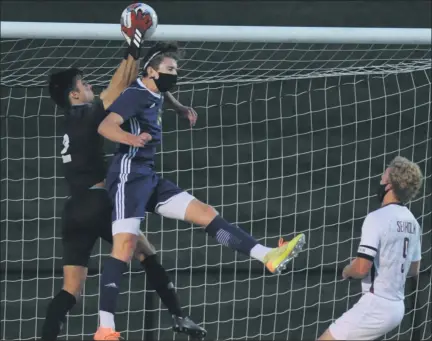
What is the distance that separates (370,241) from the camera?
7039 millimetres

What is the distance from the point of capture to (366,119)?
1017 centimetres

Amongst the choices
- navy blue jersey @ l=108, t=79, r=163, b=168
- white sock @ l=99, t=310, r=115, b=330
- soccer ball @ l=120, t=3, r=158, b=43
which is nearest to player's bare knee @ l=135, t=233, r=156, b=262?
navy blue jersey @ l=108, t=79, r=163, b=168

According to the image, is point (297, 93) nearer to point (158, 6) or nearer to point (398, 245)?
point (158, 6)

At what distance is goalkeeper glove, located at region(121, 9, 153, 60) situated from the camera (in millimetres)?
7332

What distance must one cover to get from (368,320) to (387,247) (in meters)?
0.46

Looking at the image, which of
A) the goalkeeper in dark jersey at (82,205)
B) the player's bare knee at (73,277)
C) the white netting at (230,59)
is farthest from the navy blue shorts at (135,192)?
the white netting at (230,59)

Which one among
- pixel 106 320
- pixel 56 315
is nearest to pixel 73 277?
pixel 56 315

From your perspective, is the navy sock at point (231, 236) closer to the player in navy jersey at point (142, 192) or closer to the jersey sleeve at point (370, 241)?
the player in navy jersey at point (142, 192)

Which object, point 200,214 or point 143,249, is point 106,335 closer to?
point 143,249

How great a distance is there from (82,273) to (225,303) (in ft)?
8.34

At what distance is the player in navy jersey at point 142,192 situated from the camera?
725 centimetres

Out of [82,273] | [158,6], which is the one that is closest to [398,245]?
[82,273]

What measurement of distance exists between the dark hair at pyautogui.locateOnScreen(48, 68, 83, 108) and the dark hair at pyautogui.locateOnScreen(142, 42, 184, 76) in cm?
57

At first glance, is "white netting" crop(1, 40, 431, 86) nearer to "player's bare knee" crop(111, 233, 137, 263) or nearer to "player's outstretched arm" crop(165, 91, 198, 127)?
"player's outstretched arm" crop(165, 91, 198, 127)
